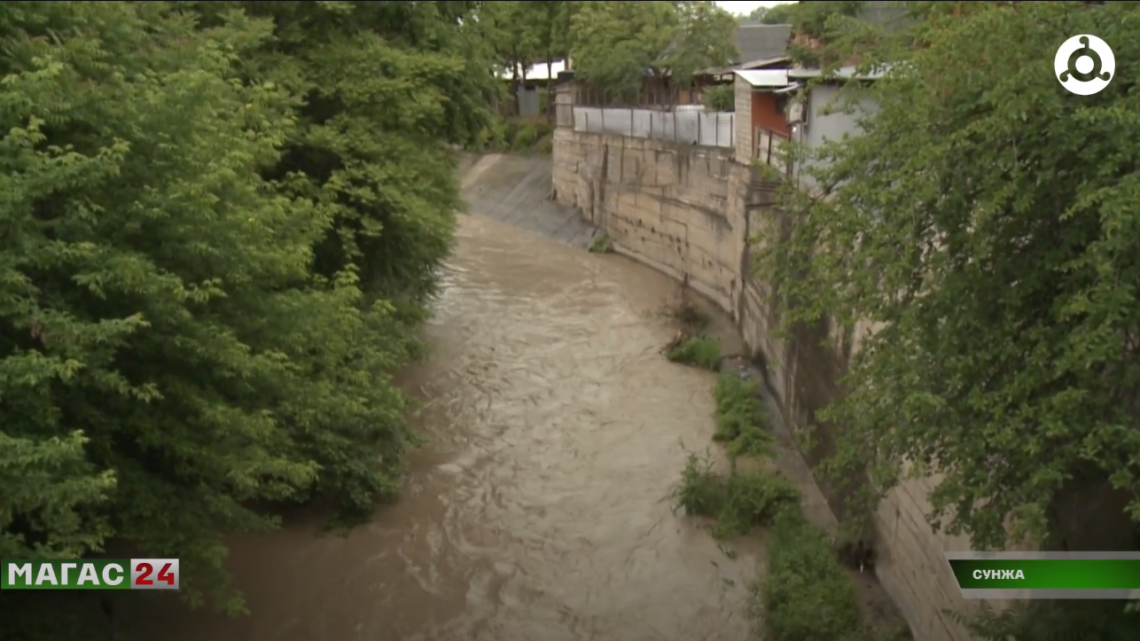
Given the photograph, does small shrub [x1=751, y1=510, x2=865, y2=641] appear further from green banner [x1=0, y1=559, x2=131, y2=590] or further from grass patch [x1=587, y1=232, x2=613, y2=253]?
grass patch [x1=587, y1=232, x2=613, y2=253]

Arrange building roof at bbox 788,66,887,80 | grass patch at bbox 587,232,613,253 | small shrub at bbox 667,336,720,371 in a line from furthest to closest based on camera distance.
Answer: grass patch at bbox 587,232,613,253, small shrub at bbox 667,336,720,371, building roof at bbox 788,66,887,80

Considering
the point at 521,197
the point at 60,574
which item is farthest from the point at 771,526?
the point at 521,197

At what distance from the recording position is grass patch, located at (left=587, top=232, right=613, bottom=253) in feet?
92.5

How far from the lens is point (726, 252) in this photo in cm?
2088

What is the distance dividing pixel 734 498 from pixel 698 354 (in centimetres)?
622

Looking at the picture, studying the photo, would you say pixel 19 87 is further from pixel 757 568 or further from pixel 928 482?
pixel 757 568

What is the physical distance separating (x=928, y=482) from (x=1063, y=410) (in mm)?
4137

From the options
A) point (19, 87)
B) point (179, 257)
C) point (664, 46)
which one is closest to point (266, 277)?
point (179, 257)

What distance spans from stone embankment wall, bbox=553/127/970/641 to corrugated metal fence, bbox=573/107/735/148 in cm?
32

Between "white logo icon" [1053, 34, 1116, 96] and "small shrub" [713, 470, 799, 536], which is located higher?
"white logo icon" [1053, 34, 1116, 96]

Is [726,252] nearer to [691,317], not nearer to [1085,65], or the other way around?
[691,317]

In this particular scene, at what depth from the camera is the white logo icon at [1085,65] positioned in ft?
15.8

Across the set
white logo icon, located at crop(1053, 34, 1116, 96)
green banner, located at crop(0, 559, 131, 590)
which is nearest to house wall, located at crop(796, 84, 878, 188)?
white logo icon, located at crop(1053, 34, 1116, 96)

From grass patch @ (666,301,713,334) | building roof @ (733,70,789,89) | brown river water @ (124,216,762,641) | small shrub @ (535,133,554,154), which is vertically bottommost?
brown river water @ (124,216,762,641)
